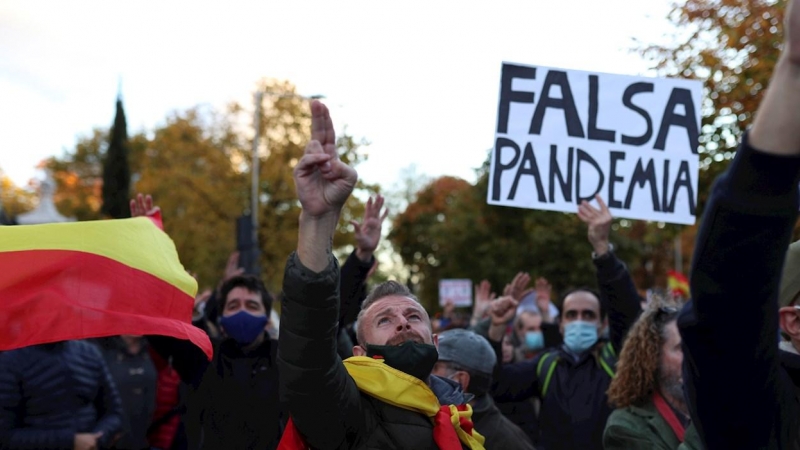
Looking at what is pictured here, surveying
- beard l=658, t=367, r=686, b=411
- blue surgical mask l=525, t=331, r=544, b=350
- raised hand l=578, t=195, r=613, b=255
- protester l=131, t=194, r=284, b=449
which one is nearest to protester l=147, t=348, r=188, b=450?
protester l=131, t=194, r=284, b=449

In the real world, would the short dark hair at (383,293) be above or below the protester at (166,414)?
above

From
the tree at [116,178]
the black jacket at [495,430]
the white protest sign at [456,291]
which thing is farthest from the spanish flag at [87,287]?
the tree at [116,178]

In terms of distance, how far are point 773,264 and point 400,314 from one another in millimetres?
2191

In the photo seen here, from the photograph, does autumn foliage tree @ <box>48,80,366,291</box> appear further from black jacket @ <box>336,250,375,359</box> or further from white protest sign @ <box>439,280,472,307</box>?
black jacket @ <box>336,250,375,359</box>

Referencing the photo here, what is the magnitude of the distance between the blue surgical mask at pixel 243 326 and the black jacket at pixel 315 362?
2891mm

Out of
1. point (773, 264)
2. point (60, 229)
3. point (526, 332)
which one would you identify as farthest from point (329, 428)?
point (526, 332)

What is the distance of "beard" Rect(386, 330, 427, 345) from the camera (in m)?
3.49

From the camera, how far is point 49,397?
550cm

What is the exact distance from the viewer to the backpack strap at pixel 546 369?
6.21 m

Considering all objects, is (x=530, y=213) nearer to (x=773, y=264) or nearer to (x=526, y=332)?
(x=526, y=332)

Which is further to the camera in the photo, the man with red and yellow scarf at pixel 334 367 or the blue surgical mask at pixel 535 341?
the blue surgical mask at pixel 535 341

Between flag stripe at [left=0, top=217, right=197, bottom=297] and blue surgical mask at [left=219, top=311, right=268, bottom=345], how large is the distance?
89cm

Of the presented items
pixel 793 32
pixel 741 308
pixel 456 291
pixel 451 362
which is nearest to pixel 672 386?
pixel 451 362

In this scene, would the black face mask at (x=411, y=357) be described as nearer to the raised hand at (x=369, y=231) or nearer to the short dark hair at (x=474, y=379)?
the short dark hair at (x=474, y=379)
